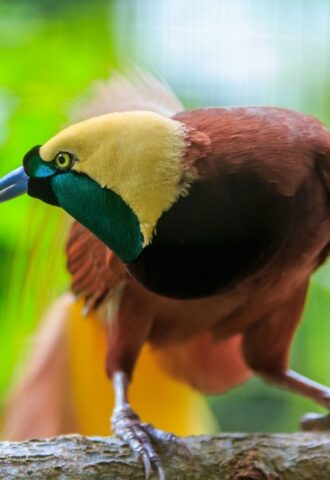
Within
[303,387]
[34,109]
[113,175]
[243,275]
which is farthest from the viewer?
[303,387]

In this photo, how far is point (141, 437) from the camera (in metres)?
0.94

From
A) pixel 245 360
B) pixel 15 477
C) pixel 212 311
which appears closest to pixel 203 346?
pixel 245 360

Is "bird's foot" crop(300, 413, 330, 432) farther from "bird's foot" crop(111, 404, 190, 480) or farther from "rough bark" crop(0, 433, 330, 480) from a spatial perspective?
"bird's foot" crop(111, 404, 190, 480)

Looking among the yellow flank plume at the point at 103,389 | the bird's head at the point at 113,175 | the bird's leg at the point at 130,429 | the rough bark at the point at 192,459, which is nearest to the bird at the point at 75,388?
the yellow flank plume at the point at 103,389

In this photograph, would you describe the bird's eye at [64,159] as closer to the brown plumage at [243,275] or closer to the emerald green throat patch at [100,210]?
the emerald green throat patch at [100,210]

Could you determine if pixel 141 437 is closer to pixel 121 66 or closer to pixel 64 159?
pixel 64 159

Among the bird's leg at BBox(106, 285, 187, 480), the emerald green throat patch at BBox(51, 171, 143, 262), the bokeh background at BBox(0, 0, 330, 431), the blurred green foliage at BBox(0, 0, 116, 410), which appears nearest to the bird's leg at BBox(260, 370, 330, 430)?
the bokeh background at BBox(0, 0, 330, 431)

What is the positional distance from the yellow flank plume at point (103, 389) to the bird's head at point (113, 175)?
44 cm

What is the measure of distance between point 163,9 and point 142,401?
0.59 metres

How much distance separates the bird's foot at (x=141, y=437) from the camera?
0.89 m

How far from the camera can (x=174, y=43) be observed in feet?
3.93

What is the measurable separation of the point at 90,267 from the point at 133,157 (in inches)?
12.8

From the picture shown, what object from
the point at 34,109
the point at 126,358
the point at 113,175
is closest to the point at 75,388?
the point at 126,358

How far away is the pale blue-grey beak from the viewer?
0.76m
